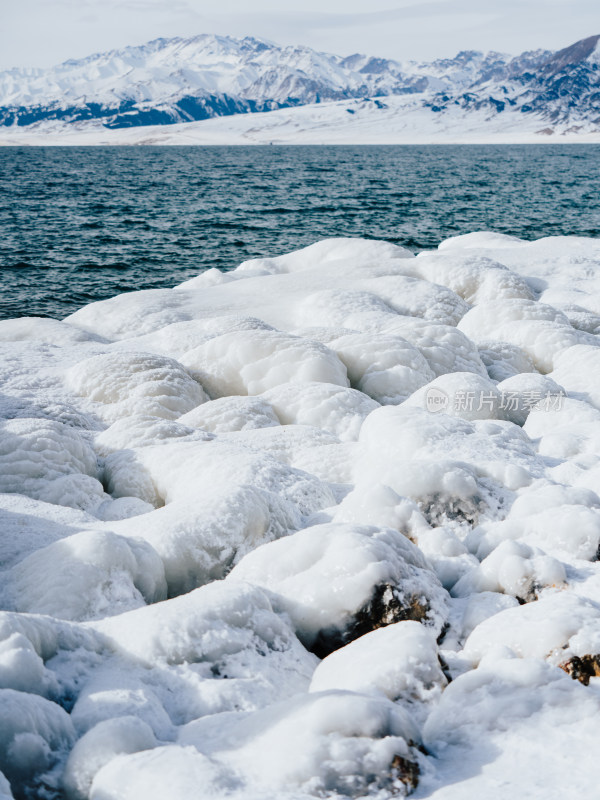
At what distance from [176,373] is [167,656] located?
538 centimetres

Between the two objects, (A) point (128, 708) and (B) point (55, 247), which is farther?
(B) point (55, 247)

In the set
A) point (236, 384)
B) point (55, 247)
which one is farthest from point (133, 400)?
point (55, 247)

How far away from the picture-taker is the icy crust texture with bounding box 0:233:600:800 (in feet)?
9.04

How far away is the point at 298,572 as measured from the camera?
419 cm

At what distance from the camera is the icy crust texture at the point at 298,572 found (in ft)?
9.04

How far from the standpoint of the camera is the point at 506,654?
11.6 feet

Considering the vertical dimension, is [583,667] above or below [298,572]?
below

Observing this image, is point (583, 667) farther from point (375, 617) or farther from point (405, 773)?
point (405, 773)

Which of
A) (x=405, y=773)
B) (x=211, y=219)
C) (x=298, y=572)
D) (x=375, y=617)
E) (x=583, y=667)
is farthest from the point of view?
(x=211, y=219)

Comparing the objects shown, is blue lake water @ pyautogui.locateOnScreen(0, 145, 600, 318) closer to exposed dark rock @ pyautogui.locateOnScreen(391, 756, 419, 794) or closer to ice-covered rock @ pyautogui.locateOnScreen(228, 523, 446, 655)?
ice-covered rock @ pyautogui.locateOnScreen(228, 523, 446, 655)

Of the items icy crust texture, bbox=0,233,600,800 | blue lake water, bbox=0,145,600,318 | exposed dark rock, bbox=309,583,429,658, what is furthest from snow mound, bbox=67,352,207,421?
blue lake water, bbox=0,145,600,318

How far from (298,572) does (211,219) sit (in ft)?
101

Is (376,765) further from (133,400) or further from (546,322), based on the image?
(546,322)

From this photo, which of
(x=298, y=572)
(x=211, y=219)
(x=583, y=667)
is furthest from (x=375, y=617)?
(x=211, y=219)
